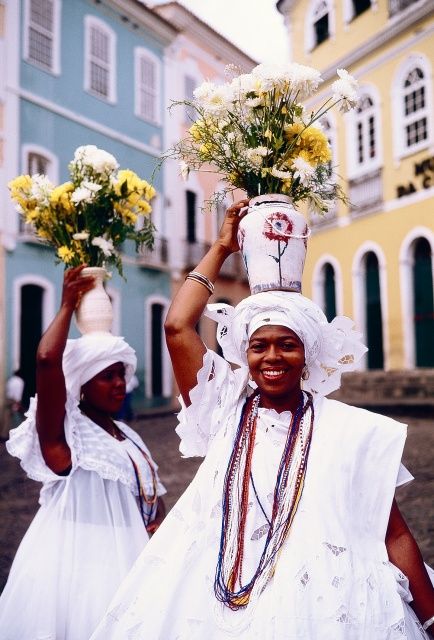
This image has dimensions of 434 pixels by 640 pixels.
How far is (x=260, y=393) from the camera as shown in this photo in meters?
2.43

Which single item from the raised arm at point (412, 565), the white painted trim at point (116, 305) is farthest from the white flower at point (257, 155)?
the white painted trim at point (116, 305)

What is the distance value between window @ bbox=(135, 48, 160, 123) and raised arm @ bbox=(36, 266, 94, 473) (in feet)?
56.8

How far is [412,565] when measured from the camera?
2.11 meters

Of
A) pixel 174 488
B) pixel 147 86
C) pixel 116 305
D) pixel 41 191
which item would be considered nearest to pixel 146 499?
pixel 41 191

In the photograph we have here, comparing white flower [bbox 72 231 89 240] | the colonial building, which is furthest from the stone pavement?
the colonial building

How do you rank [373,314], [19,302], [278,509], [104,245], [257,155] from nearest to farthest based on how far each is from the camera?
[278,509], [257,155], [104,245], [19,302], [373,314]

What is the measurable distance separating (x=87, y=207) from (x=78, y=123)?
1461 centimetres

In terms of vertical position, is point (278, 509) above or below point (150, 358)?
below

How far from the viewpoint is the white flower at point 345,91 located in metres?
2.64

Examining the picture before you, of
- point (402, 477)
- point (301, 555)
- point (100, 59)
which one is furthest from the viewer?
point (100, 59)

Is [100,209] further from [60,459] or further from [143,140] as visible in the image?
[143,140]

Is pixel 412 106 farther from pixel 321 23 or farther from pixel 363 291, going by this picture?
pixel 363 291

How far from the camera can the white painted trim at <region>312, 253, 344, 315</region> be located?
1777 centimetres

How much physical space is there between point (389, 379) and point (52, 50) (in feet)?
38.0
